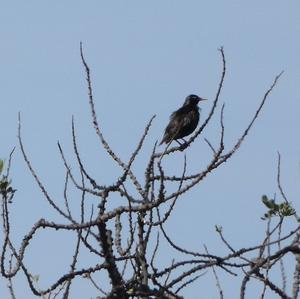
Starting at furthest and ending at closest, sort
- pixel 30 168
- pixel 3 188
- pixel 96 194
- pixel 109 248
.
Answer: pixel 3 188 → pixel 30 168 → pixel 96 194 → pixel 109 248

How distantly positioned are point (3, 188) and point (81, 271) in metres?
1.46

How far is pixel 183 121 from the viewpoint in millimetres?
14523

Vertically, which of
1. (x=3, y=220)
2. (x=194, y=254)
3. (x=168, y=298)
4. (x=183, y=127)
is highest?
(x=183, y=127)

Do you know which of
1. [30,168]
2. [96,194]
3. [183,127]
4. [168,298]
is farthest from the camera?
[183,127]

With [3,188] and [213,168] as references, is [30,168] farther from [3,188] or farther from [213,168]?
[213,168]

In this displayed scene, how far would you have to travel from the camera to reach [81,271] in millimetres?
4285

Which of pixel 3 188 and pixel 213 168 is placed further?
pixel 3 188

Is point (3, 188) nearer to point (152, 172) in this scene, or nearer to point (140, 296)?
point (152, 172)

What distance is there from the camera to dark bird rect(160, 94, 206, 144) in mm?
14164

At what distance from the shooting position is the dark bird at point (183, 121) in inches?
558

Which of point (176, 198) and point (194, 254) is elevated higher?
point (176, 198)

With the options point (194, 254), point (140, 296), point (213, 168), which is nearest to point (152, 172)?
point (213, 168)

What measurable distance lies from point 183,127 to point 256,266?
1030 cm

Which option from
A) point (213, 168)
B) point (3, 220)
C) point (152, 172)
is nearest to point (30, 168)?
point (3, 220)
